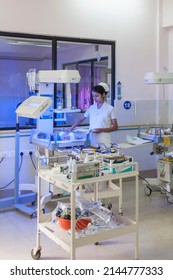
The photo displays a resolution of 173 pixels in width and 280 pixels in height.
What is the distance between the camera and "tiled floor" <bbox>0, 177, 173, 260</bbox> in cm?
329

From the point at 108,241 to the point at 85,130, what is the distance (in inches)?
61.4

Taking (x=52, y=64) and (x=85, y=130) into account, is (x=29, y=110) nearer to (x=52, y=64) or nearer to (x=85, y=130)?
(x=85, y=130)

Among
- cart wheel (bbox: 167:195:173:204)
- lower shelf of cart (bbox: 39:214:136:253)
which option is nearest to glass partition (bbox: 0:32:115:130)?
cart wheel (bbox: 167:195:173:204)

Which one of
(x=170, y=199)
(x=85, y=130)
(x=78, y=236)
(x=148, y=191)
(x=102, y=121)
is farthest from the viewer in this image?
(x=148, y=191)

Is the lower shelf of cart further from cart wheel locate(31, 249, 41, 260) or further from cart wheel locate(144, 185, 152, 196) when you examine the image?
cart wheel locate(144, 185, 152, 196)

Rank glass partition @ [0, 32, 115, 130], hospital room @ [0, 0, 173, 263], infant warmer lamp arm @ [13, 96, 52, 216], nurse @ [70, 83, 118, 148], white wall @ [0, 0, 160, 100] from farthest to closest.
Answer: glass partition @ [0, 32, 115, 130] → white wall @ [0, 0, 160, 100] → nurse @ [70, 83, 118, 148] → infant warmer lamp arm @ [13, 96, 52, 216] → hospital room @ [0, 0, 173, 263]

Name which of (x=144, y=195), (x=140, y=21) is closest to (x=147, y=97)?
(x=140, y=21)

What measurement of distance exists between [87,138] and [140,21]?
2.54m

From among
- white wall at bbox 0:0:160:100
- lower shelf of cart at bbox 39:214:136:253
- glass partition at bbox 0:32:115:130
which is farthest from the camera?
glass partition at bbox 0:32:115:130

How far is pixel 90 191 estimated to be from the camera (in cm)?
393

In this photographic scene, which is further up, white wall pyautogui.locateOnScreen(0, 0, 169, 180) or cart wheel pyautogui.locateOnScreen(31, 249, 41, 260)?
white wall pyautogui.locateOnScreen(0, 0, 169, 180)

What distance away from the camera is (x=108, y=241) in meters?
3.60

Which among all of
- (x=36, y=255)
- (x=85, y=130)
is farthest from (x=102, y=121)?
(x=36, y=255)

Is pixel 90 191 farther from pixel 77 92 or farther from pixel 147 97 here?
pixel 147 97
